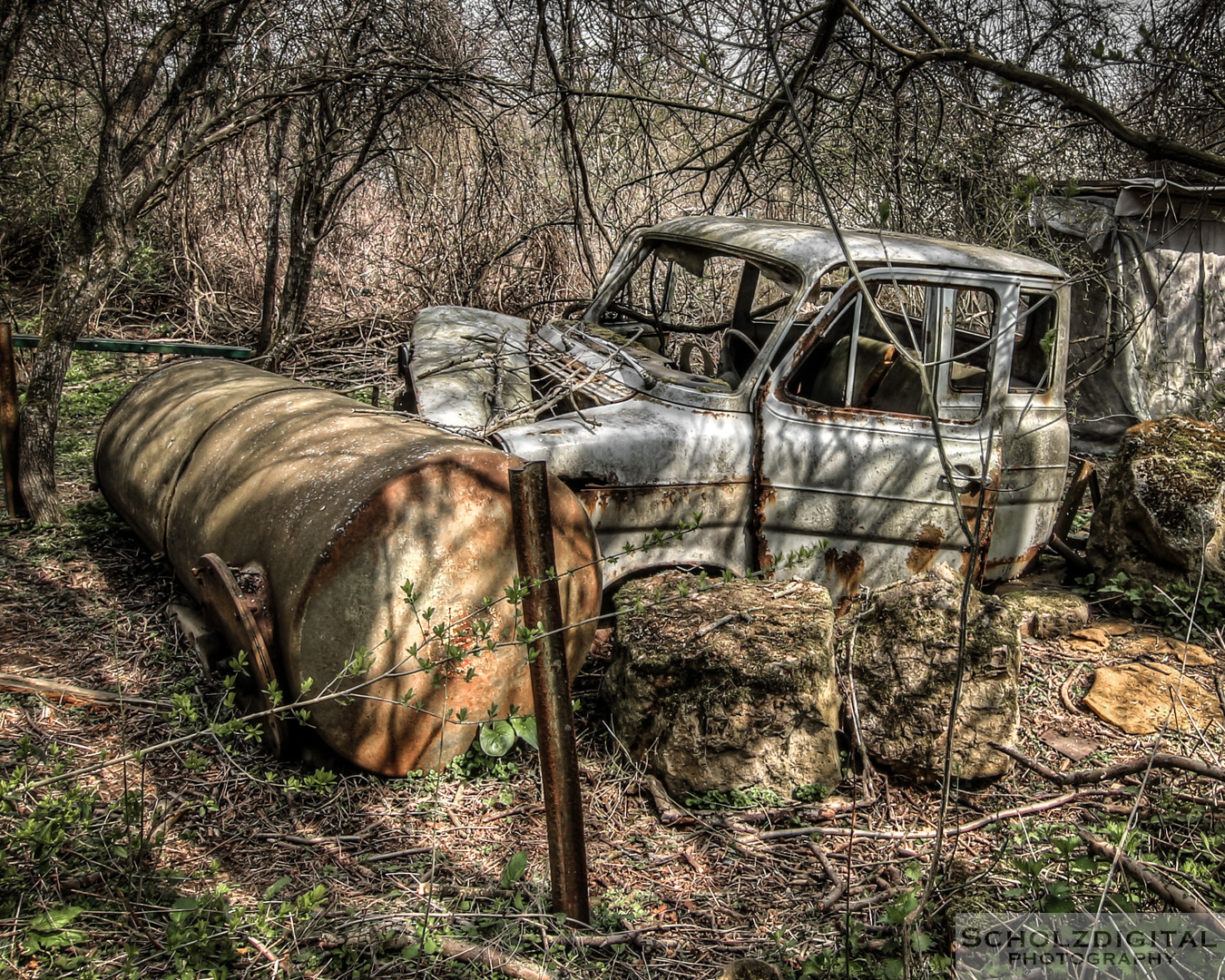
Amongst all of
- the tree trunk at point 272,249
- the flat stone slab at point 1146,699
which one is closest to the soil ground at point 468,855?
the flat stone slab at point 1146,699

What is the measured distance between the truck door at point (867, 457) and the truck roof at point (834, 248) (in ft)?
0.30

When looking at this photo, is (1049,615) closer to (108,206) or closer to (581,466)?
(581,466)

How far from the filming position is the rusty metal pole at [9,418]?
473 centimetres

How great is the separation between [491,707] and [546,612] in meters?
0.97

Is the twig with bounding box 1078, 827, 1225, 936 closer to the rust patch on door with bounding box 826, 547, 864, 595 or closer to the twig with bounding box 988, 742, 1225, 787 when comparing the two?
the twig with bounding box 988, 742, 1225, 787

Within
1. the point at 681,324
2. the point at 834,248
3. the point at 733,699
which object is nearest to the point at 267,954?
the point at 733,699

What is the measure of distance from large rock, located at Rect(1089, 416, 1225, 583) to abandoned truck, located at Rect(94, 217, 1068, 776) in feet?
2.07

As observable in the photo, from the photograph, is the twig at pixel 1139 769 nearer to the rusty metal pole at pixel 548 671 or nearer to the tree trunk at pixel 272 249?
the rusty metal pole at pixel 548 671

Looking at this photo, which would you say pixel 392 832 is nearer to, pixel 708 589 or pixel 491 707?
pixel 491 707

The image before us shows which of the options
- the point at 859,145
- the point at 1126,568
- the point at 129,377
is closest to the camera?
the point at 1126,568

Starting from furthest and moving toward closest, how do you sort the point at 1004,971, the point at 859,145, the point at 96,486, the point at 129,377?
the point at 129,377, the point at 859,145, the point at 96,486, the point at 1004,971

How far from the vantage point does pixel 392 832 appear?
9.44ft

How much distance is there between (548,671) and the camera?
2332mm

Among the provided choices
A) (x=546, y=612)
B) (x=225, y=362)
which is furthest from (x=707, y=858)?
(x=225, y=362)
